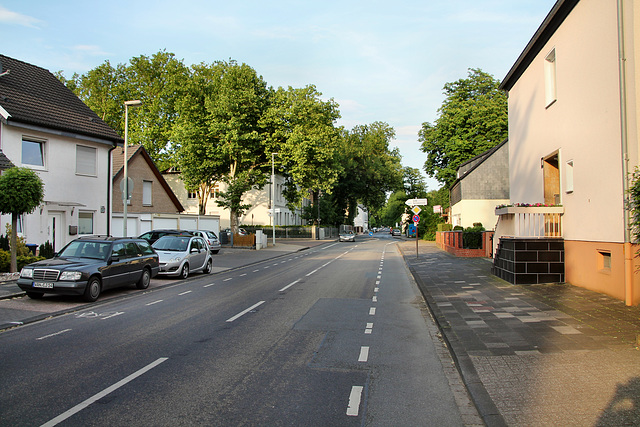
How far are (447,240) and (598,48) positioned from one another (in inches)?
904

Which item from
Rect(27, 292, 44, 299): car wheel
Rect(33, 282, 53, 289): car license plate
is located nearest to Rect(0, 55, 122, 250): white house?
Rect(27, 292, 44, 299): car wheel

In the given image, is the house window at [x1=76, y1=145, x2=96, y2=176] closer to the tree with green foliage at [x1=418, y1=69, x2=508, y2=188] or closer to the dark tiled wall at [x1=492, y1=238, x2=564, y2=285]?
the dark tiled wall at [x1=492, y1=238, x2=564, y2=285]

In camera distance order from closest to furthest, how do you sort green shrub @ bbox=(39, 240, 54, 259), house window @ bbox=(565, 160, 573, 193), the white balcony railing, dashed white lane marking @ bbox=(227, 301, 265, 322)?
dashed white lane marking @ bbox=(227, 301, 265, 322) < house window @ bbox=(565, 160, 573, 193) < the white balcony railing < green shrub @ bbox=(39, 240, 54, 259)

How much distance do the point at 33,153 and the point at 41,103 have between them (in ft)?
8.44

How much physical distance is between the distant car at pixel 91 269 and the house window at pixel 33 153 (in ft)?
28.8

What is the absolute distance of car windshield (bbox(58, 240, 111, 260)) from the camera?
12.6 meters

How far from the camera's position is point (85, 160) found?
22547mm

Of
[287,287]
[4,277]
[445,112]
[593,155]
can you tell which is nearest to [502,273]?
[593,155]

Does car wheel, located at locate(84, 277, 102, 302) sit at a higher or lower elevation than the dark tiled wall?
lower

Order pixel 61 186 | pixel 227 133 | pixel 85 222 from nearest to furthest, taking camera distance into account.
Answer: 1. pixel 61 186
2. pixel 85 222
3. pixel 227 133

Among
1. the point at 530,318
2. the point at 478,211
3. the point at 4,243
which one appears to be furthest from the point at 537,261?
the point at 478,211

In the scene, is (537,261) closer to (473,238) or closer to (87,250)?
(87,250)

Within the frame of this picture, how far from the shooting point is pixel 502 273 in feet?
50.1

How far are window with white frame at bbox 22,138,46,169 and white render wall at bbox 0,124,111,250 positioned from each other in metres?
0.19
